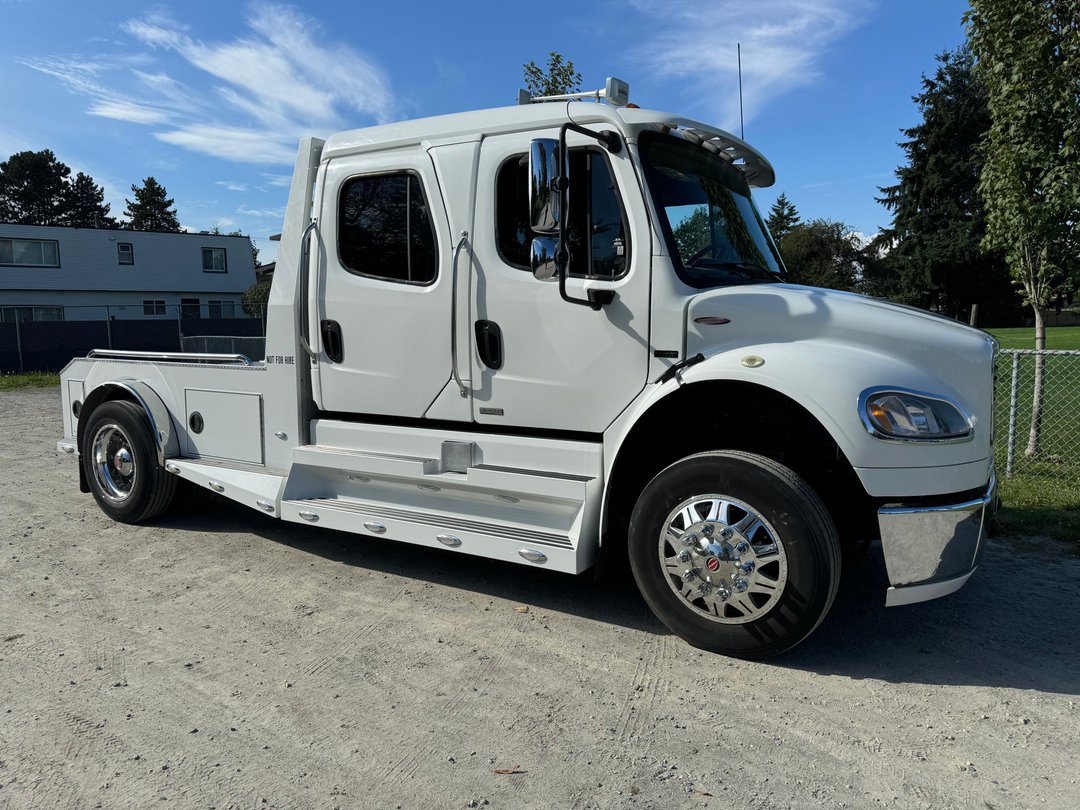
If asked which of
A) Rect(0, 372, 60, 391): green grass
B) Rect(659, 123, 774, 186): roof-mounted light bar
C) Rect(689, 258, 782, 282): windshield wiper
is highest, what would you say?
Rect(659, 123, 774, 186): roof-mounted light bar

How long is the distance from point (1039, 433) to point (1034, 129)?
324 centimetres

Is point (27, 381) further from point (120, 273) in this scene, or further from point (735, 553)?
point (735, 553)

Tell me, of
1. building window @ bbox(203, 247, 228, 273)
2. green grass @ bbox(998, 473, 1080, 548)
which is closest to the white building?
building window @ bbox(203, 247, 228, 273)

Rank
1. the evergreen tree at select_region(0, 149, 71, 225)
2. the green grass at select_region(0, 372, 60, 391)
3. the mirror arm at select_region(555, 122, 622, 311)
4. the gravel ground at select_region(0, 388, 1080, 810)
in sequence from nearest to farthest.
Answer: the gravel ground at select_region(0, 388, 1080, 810) < the mirror arm at select_region(555, 122, 622, 311) < the green grass at select_region(0, 372, 60, 391) < the evergreen tree at select_region(0, 149, 71, 225)

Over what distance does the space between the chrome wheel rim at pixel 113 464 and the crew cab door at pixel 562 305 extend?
3.45 metres

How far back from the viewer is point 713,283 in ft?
13.2

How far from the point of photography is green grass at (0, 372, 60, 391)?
2061 centimetres

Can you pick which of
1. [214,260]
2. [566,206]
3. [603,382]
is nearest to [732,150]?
[566,206]

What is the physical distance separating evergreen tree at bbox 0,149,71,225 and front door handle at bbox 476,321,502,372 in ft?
280

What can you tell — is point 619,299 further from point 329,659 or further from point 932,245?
point 932,245

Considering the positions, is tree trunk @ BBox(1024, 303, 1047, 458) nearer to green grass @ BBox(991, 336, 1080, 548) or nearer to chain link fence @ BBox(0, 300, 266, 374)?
green grass @ BBox(991, 336, 1080, 548)

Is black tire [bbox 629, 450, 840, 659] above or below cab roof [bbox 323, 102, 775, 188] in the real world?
below

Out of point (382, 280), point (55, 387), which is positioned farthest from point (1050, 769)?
point (55, 387)

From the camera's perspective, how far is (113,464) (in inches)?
250
